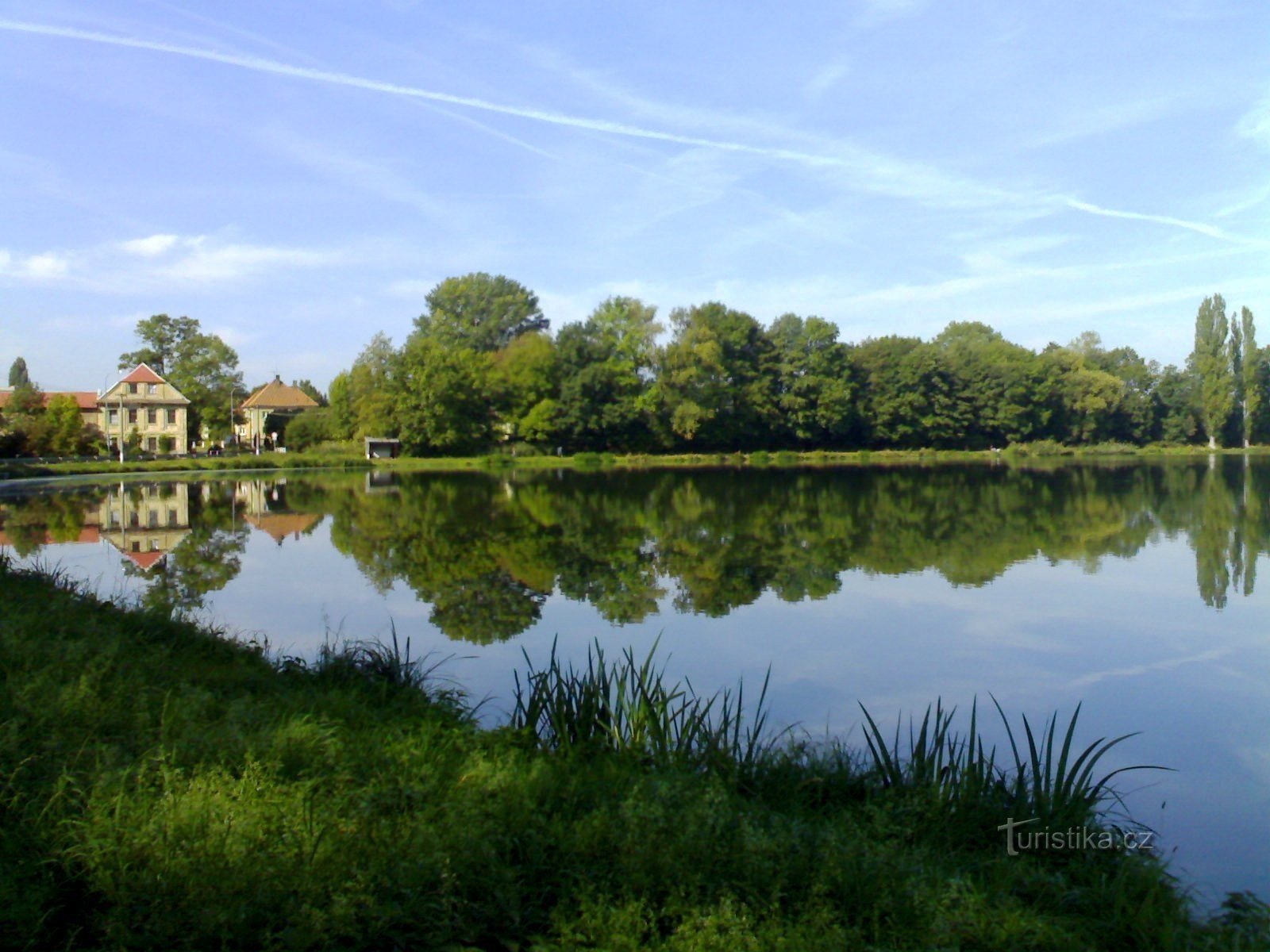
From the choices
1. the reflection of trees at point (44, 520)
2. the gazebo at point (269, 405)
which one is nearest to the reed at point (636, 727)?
the reflection of trees at point (44, 520)

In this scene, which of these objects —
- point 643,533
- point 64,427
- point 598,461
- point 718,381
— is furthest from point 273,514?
point 718,381

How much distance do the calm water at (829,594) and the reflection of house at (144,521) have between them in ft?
0.54

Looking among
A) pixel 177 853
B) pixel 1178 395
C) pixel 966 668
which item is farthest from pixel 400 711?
pixel 1178 395

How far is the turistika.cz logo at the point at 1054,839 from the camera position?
14.9 feet

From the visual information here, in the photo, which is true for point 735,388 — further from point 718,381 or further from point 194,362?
point 194,362

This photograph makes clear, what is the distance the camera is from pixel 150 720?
5.11 metres

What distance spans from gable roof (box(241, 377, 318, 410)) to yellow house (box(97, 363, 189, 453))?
17.7 m

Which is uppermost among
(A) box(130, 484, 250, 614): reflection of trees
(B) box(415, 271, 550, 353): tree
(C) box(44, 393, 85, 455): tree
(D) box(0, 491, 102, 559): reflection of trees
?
(B) box(415, 271, 550, 353): tree

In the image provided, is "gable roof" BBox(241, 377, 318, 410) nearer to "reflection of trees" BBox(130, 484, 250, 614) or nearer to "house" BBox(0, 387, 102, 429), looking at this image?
"house" BBox(0, 387, 102, 429)

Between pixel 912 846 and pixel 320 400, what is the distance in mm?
100489

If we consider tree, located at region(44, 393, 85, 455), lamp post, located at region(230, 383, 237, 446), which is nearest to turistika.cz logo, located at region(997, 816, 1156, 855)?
tree, located at region(44, 393, 85, 455)

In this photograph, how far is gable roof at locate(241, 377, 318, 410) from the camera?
8206cm

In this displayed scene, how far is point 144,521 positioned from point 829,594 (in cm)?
1793

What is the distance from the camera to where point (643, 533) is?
2059 centimetres
